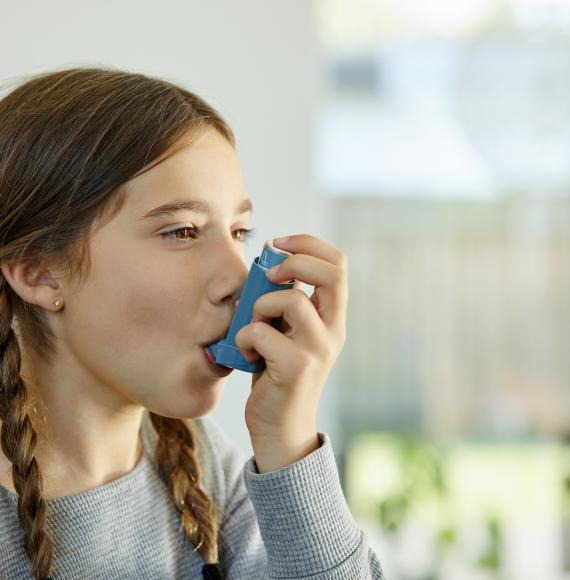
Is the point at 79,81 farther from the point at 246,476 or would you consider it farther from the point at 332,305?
the point at 246,476

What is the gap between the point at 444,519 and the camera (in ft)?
7.52

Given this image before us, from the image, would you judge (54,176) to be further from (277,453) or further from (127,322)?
(277,453)

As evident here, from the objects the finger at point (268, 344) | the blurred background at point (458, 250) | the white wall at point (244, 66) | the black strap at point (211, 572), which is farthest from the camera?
the blurred background at point (458, 250)

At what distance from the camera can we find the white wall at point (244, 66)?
1782 mm

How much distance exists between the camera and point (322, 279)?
991 mm

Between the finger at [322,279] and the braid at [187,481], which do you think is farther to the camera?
the braid at [187,481]

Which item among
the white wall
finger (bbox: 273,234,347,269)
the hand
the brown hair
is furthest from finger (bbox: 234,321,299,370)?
the white wall

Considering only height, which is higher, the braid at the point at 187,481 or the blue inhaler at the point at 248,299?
the blue inhaler at the point at 248,299

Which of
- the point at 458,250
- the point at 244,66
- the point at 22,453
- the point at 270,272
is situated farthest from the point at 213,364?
the point at 458,250

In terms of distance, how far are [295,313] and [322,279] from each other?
0.20 ft

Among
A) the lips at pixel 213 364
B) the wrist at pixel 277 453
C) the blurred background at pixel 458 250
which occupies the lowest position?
the blurred background at pixel 458 250

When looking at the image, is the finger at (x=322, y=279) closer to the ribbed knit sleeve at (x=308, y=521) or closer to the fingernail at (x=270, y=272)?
the fingernail at (x=270, y=272)

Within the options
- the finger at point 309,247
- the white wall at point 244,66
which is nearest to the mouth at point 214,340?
the finger at point 309,247

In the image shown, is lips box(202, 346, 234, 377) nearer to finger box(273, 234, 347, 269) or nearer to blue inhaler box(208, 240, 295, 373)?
blue inhaler box(208, 240, 295, 373)
